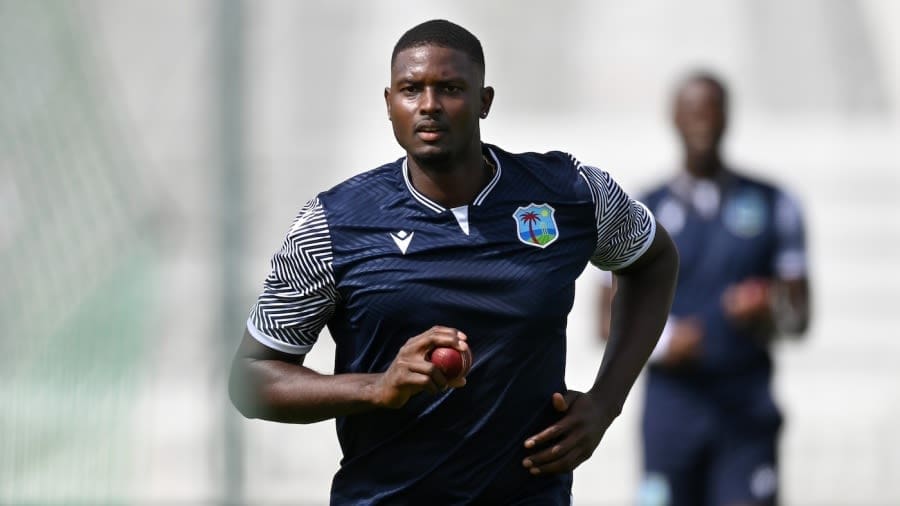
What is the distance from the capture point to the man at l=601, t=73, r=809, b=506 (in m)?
7.48

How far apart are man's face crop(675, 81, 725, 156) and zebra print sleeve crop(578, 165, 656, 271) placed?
142 inches

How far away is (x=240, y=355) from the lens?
3861mm

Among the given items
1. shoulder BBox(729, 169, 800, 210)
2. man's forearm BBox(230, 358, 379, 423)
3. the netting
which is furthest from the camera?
shoulder BBox(729, 169, 800, 210)

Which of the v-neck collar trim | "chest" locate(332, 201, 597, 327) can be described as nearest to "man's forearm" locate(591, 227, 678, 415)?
"chest" locate(332, 201, 597, 327)

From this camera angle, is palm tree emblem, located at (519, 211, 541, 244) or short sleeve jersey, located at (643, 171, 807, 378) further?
short sleeve jersey, located at (643, 171, 807, 378)

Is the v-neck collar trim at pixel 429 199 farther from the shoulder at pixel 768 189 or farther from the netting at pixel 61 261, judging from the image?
the shoulder at pixel 768 189

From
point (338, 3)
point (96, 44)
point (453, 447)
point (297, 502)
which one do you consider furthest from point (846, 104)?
point (453, 447)

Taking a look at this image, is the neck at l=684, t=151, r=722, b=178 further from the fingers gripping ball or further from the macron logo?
the fingers gripping ball

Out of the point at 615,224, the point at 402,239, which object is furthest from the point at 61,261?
the point at 615,224

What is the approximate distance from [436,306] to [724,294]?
4124mm

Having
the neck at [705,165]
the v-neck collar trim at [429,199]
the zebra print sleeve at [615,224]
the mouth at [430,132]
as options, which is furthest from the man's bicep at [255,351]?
the neck at [705,165]

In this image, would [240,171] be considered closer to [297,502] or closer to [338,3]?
[297,502]

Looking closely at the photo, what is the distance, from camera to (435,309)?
3.75 meters

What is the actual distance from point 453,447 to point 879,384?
31.4ft
